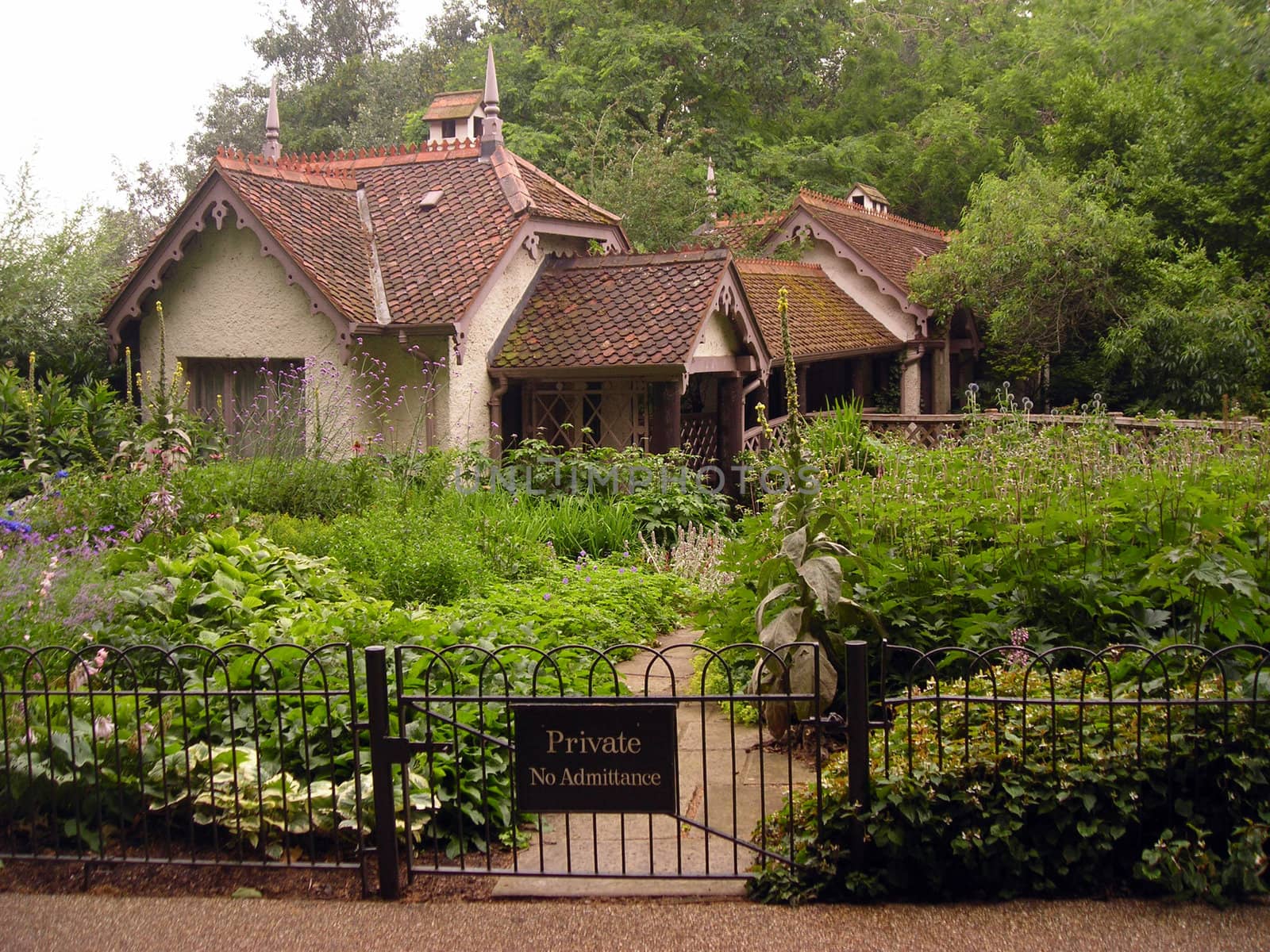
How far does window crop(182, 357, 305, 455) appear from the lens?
44.9 ft

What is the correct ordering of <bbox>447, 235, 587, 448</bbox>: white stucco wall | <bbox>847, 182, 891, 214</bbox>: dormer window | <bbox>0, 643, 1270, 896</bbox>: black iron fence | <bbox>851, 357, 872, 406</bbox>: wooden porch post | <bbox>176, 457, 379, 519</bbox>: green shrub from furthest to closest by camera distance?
<bbox>847, 182, 891, 214</bbox>: dormer window < <bbox>851, 357, 872, 406</bbox>: wooden porch post < <bbox>447, 235, 587, 448</bbox>: white stucco wall < <bbox>176, 457, 379, 519</bbox>: green shrub < <bbox>0, 643, 1270, 896</bbox>: black iron fence

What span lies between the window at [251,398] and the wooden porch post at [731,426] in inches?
214

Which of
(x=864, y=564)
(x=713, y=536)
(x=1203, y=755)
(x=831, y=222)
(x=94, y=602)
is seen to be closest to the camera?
(x=1203, y=755)

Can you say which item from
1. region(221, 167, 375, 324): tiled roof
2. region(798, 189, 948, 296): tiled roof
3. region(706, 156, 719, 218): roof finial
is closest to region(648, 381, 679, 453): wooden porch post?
region(221, 167, 375, 324): tiled roof

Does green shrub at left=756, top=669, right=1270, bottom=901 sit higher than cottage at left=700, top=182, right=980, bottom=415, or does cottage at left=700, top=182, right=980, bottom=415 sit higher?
cottage at left=700, top=182, right=980, bottom=415

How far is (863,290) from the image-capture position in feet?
75.8

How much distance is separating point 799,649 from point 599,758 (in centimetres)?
138

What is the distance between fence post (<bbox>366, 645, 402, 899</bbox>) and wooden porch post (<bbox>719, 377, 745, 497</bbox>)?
1136 centimetres

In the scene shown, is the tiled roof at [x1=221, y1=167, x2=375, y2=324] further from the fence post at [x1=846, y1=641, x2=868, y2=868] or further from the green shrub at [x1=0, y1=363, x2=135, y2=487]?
the fence post at [x1=846, y1=641, x2=868, y2=868]

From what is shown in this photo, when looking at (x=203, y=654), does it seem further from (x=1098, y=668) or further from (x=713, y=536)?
(x=713, y=536)

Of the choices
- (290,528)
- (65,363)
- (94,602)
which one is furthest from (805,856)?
(65,363)

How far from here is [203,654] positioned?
6457mm

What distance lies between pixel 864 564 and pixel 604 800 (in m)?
2.02

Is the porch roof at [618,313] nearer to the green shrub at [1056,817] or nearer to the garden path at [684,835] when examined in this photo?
the garden path at [684,835]
